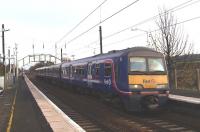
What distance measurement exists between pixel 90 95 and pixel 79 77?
7.42 feet

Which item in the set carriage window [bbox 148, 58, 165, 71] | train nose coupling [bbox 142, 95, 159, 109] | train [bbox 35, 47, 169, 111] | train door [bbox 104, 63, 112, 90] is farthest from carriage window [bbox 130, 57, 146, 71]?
train door [bbox 104, 63, 112, 90]

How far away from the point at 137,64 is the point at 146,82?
0.97 meters

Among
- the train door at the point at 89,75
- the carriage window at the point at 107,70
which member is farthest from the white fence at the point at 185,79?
the carriage window at the point at 107,70

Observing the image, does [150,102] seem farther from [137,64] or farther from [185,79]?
[185,79]

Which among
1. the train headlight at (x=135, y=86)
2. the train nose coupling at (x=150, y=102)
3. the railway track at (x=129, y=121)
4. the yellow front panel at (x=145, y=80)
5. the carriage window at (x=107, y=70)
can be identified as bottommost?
the railway track at (x=129, y=121)

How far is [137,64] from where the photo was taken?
1702cm

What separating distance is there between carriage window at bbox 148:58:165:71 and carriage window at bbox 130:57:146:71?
11.9 inches

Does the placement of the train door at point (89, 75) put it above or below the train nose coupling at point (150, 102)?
above

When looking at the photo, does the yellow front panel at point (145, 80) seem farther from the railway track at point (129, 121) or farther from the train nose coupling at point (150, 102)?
the railway track at point (129, 121)

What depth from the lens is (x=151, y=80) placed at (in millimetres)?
16688

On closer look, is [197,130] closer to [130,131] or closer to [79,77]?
[130,131]

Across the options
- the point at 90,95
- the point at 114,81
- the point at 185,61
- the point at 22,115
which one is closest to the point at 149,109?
the point at 114,81

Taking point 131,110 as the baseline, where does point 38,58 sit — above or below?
above

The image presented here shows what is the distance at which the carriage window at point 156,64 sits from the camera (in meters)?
17.1
